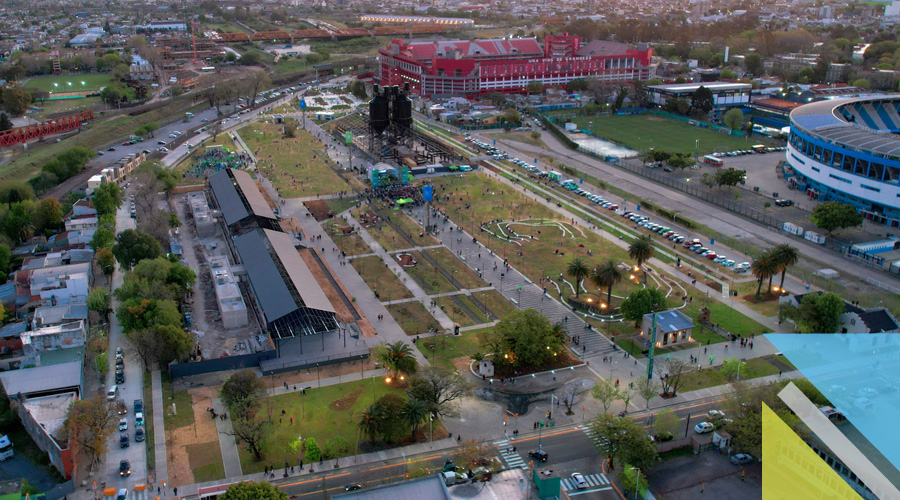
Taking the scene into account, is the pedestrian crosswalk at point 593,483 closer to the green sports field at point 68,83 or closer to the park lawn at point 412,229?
the park lawn at point 412,229

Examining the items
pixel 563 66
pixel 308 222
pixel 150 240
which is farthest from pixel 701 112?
pixel 150 240

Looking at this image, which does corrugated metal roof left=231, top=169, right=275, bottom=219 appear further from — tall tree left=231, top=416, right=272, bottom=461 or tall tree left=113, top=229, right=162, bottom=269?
tall tree left=231, top=416, right=272, bottom=461

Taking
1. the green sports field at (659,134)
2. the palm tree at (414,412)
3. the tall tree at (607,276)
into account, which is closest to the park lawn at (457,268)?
the tall tree at (607,276)

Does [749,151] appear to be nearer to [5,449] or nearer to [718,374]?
[718,374]

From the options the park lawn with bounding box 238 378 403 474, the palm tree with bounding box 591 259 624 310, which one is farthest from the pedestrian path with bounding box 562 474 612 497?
the palm tree with bounding box 591 259 624 310

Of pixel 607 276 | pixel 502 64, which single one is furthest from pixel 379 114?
pixel 607 276

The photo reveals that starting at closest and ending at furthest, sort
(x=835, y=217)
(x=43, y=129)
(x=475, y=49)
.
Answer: (x=835, y=217) → (x=43, y=129) → (x=475, y=49)
